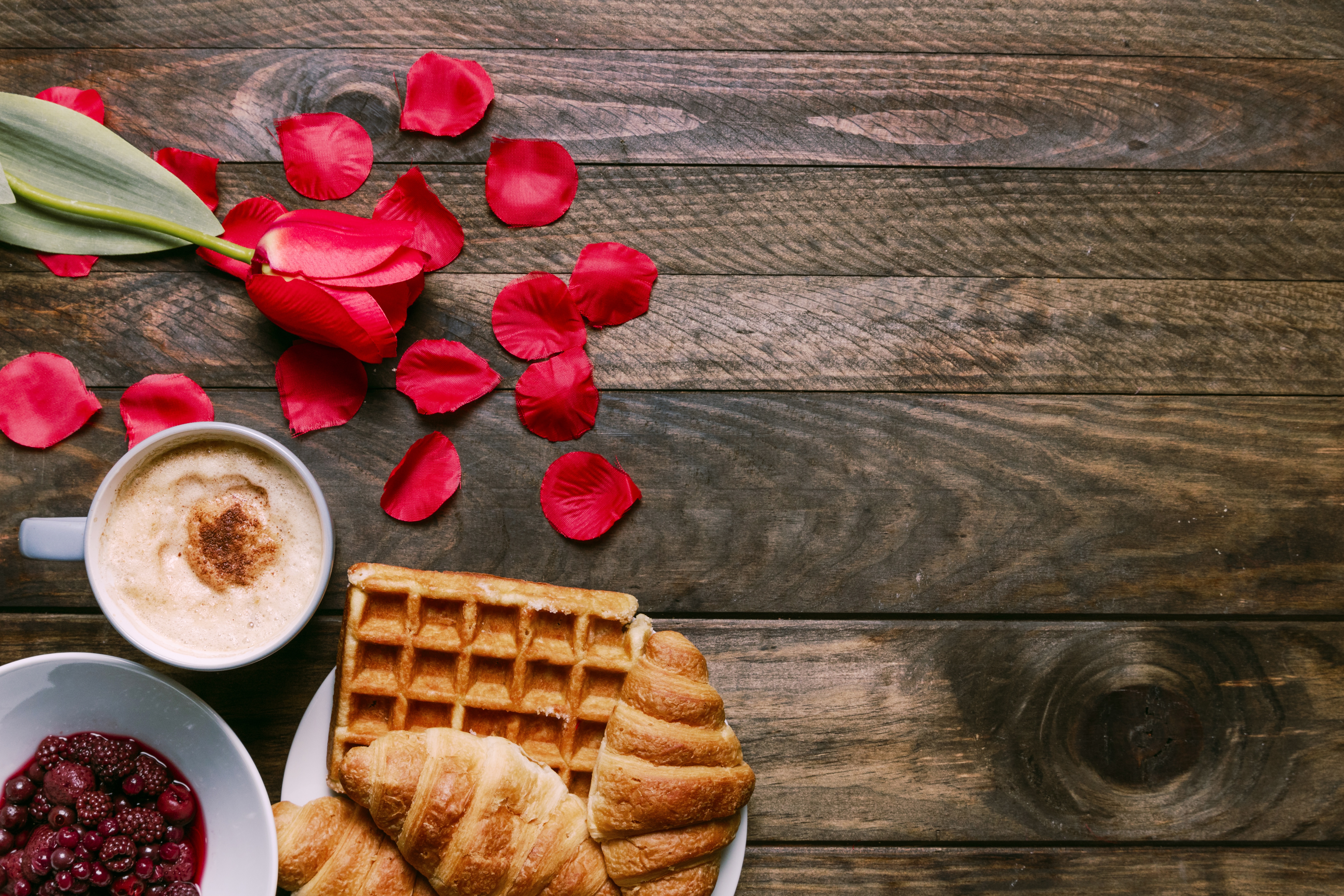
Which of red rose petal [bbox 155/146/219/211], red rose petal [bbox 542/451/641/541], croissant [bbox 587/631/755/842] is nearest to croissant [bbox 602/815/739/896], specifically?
croissant [bbox 587/631/755/842]

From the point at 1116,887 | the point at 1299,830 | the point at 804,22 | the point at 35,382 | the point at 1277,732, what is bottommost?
the point at 1116,887

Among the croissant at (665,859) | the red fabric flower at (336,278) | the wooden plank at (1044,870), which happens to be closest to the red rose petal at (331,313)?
the red fabric flower at (336,278)

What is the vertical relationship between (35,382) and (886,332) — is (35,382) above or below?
below

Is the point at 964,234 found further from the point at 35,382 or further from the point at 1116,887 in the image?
the point at 35,382

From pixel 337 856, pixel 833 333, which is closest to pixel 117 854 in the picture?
pixel 337 856

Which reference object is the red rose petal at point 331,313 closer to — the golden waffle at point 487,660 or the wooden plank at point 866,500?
the wooden plank at point 866,500

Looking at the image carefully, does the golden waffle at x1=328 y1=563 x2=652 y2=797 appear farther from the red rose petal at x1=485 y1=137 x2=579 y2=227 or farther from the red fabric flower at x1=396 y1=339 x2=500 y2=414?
the red rose petal at x1=485 y1=137 x2=579 y2=227

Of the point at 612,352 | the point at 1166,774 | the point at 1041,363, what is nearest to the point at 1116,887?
the point at 1166,774
